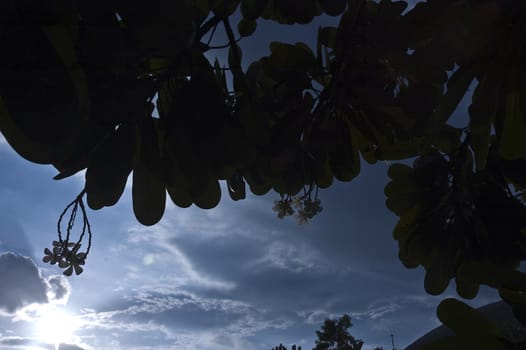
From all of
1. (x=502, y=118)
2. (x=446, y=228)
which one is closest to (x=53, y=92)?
(x=502, y=118)

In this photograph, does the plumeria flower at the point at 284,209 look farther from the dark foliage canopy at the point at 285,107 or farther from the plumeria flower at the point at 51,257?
the plumeria flower at the point at 51,257

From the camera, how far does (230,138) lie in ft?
3.24

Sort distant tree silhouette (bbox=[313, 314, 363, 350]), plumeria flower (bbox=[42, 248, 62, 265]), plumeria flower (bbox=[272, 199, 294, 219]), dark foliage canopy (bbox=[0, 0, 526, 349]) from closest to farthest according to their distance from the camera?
dark foliage canopy (bbox=[0, 0, 526, 349]), plumeria flower (bbox=[42, 248, 62, 265]), plumeria flower (bbox=[272, 199, 294, 219]), distant tree silhouette (bbox=[313, 314, 363, 350])

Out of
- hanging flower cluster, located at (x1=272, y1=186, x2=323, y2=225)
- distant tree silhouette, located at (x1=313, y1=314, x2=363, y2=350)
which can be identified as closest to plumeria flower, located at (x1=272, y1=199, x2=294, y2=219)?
hanging flower cluster, located at (x1=272, y1=186, x2=323, y2=225)

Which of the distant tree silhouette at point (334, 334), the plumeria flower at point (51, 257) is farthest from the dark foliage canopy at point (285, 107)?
the distant tree silhouette at point (334, 334)

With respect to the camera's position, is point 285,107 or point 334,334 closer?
point 285,107

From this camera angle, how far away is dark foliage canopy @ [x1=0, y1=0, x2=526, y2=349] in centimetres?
72

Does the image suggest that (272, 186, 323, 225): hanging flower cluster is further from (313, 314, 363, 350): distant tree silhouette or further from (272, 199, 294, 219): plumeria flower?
(313, 314, 363, 350): distant tree silhouette

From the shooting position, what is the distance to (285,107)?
1.54 m

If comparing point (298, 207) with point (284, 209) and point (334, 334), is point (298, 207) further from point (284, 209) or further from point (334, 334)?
point (334, 334)

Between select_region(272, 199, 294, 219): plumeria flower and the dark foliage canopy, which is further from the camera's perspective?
select_region(272, 199, 294, 219): plumeria flower

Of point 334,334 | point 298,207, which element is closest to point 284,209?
point 298,207

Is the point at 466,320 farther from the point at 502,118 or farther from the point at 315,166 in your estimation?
the point at 315,166

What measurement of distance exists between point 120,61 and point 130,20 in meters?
0.09
